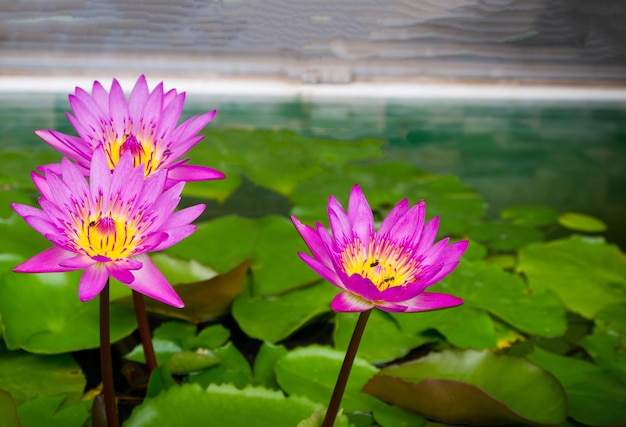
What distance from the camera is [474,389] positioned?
537 millimetres

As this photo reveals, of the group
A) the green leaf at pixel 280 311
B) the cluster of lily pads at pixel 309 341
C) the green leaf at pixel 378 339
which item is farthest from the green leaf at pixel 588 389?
the green leaf at pixel 280 311

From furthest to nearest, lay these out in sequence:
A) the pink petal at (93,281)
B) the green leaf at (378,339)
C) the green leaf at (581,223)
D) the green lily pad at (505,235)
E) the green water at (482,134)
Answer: the green water at (482,134), the green leaf at (581,223), the green lily pad at (505,235), the green leaf at (378,339), the pink petal at (93,281)

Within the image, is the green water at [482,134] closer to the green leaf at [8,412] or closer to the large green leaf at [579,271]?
the large green leaf at [579,271]

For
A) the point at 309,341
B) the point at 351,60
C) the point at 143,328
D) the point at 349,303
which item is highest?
the point at 351,60

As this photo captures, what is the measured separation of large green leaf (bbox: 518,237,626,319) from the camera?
0.87 m

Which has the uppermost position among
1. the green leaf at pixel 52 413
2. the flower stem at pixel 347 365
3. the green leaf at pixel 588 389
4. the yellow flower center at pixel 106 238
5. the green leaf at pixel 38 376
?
the yellow flower center at pixel 106 238

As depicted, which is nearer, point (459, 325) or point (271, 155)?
point (459, 325)

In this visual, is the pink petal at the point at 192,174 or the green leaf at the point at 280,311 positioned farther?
the green leaf at the point at 280,311

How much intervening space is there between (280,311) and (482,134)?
6.28ft

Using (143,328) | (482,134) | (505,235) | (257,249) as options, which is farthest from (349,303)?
(482,134)

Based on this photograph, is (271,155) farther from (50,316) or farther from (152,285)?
(152,285)

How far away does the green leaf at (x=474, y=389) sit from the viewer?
549mm

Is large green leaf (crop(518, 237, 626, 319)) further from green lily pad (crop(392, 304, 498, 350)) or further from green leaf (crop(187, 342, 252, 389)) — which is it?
green leaf (crop(187, 342, 252, 389))

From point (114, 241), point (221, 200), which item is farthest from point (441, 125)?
point (114, 241)
